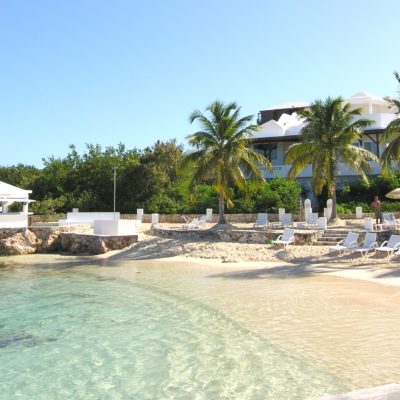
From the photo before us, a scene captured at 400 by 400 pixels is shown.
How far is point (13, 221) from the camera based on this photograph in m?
27.5

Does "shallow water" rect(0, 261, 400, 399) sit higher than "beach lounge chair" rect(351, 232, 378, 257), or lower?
lower

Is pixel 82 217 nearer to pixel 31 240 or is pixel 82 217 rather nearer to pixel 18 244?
pixel 31 240

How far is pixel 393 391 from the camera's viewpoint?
3.85 m

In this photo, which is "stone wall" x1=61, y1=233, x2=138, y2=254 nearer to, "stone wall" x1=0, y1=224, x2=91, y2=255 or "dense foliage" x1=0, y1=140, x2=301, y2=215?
"stone wall" x1=0, y1=224, x2=91, y2=255

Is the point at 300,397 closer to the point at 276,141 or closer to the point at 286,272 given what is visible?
the point at 286,272

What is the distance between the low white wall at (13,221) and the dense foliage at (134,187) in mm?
6989

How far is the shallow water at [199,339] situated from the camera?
682 cm

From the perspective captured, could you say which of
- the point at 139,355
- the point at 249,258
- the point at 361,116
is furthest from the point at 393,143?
the point at 361,116

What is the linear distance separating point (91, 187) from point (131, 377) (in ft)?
113

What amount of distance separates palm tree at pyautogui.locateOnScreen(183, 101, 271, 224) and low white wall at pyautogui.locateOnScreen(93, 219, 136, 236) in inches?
170

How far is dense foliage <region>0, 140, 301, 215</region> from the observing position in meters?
32.3

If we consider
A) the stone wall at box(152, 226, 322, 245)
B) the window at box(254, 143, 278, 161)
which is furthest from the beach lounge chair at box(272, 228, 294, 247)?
the window at box(254, 143, 278, 161)

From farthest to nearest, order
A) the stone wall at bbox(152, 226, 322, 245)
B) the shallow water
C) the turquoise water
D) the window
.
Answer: the window
the stone wall at bbox(152, 226, 322, 245)
the shallow water
the turquoise water

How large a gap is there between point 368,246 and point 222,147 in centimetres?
960
